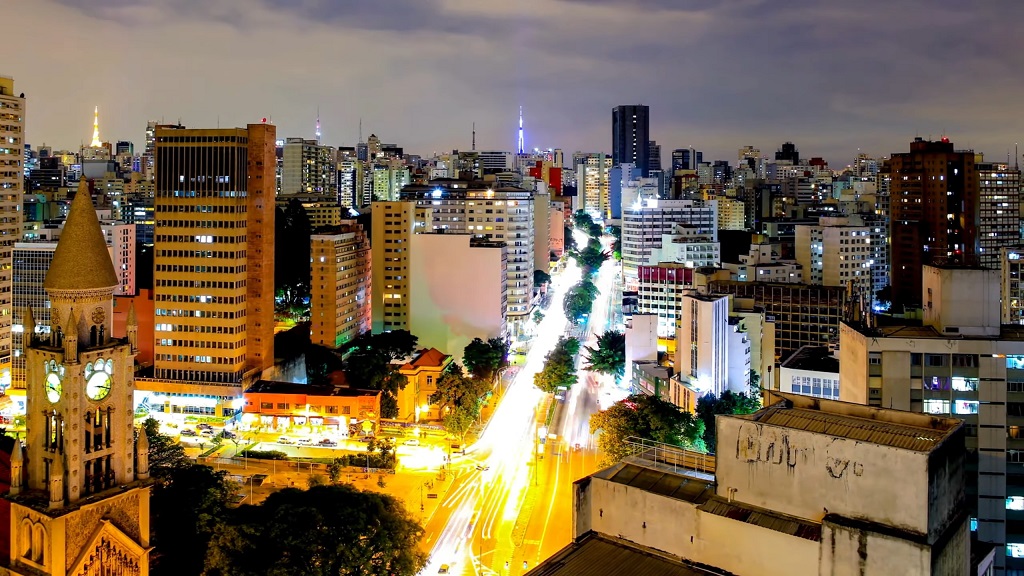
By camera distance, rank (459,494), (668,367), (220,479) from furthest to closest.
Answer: (668,367)
(459,494)
(220,479)

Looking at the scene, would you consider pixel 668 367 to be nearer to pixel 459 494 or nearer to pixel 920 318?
pixel 459 494

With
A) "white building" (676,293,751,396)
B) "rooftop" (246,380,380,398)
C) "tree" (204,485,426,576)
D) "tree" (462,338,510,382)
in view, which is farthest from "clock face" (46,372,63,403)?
"tree" (462,338,510,382)

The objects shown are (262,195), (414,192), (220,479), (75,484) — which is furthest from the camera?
(414,192)

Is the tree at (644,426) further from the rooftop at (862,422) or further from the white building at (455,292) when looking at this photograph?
the white building at (455,292)

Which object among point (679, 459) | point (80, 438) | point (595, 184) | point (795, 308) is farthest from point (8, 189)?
point (595, 184)

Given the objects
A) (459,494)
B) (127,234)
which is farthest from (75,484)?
(127,234)

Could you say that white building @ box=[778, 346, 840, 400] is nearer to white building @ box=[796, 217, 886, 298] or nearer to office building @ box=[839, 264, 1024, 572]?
office building @ box=[839, 264, 1024, 572]

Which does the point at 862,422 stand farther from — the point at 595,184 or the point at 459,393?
the point at 595,184
